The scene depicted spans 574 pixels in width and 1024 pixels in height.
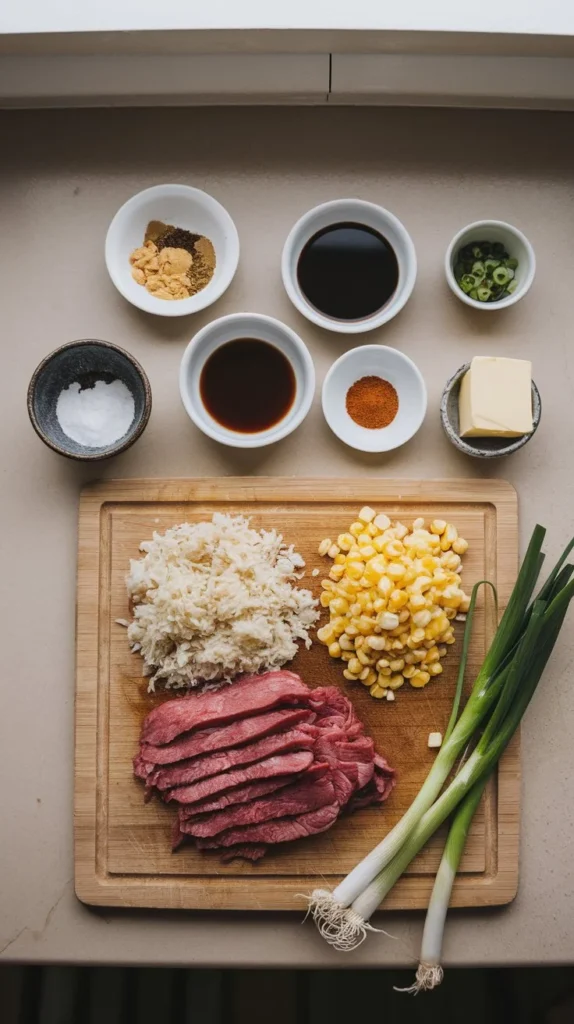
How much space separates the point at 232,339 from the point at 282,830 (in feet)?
4.94

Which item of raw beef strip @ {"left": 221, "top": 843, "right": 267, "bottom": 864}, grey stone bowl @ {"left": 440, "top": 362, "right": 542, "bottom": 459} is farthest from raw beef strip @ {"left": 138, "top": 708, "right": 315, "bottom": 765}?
grey stone bowl @ {"left": 440, "top": 362, "right": 542, "bottom": 459}

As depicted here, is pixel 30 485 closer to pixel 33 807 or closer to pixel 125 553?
pixel 125 553

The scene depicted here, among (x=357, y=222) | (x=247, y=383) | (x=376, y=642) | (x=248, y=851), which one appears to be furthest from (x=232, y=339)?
(x=248, y=851)

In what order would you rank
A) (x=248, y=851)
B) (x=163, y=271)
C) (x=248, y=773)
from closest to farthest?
1. (x=248, y=773)
2. (x=248, y=851)
3. (x=163, y=271)

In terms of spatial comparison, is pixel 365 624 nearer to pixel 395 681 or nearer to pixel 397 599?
pixel 397 599

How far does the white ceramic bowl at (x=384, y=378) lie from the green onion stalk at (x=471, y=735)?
0.52m

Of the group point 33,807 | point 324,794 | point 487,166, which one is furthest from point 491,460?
point 33,807

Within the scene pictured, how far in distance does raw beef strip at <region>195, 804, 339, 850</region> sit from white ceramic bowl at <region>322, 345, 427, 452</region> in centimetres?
111

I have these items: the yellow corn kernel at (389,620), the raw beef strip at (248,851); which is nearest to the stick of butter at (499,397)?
the yellow corn kernel at (389,620)

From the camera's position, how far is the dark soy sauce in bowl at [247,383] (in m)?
2.28

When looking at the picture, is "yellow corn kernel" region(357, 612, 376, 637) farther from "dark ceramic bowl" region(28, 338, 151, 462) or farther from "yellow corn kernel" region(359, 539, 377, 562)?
"dark ceramic bowl" region(28, 338, 151, 462)

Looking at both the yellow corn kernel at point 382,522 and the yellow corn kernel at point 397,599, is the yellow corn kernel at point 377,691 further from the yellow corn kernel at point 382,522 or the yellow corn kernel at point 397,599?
the yellow corn kernel at point 382,522

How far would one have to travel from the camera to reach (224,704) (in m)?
2.16

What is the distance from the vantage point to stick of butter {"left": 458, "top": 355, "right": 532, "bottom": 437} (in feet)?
7.09
